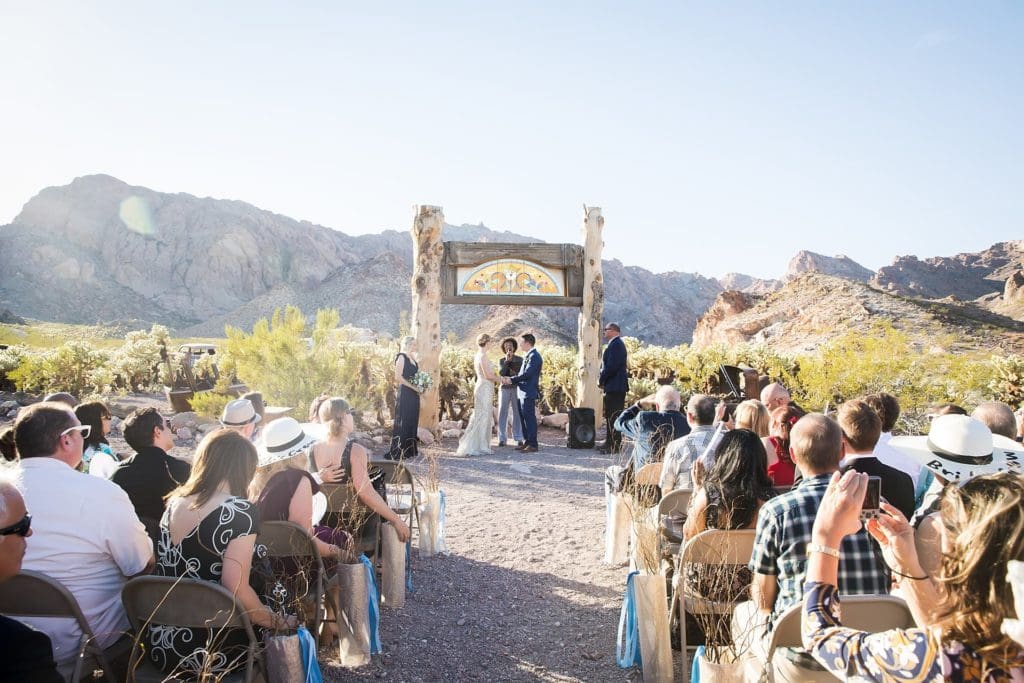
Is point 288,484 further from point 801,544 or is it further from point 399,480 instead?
point 801,544

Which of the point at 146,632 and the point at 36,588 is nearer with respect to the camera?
the point at 36,588

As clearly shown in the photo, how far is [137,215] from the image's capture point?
76.2 metres

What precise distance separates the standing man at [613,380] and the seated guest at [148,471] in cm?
680

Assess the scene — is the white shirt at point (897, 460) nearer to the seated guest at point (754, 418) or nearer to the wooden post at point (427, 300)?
the seated guest at point (754, 418)

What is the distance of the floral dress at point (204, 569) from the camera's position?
2467mm

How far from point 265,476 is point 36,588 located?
1.39 meters

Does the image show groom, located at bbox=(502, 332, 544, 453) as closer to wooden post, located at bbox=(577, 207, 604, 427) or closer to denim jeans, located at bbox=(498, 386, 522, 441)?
denim jeans, located at bbox=(498, 386, 522, 441)

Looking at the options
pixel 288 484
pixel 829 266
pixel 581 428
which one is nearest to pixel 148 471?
pixel 288 484

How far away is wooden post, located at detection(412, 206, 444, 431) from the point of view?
1016cm

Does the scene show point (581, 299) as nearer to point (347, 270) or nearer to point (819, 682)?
point (819, 682)

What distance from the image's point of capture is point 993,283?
181 feet

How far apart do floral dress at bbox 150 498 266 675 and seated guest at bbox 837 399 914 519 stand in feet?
8.58

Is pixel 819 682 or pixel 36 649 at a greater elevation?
pixel 36 649

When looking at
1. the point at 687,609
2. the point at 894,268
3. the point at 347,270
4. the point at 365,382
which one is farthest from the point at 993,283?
the point at 687,609
